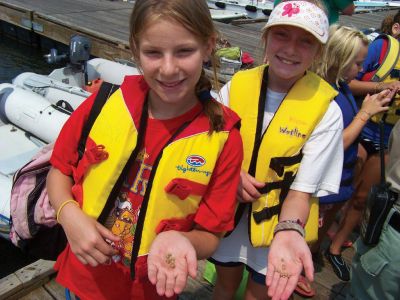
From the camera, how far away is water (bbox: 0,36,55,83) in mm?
10156

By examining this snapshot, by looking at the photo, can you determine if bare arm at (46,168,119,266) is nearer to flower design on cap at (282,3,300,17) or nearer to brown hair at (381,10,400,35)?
flower design on cap at (282,3,300,17)

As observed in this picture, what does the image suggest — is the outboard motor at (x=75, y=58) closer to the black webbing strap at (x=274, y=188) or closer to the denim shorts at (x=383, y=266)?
the black webbing strap at (x=274, y=188)

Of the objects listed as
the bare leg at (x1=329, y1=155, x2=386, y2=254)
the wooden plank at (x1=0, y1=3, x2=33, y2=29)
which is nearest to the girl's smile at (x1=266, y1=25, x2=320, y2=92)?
the bare leg at (x1=329, y1=155, x2=386, y2=254)

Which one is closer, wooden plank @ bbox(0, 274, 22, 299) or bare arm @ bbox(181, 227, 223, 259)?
bare arm @ bbox(181, 227, 223, 259)

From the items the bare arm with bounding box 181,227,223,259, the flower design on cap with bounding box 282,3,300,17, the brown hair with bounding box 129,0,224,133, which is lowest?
the bare arm with bounding box 181,227,223,259

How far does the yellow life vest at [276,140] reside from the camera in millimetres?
1438

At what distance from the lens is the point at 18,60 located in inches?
433

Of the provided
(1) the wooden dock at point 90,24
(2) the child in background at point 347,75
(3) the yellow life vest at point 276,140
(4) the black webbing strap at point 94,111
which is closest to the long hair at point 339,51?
(2) the child in background at point 347,75

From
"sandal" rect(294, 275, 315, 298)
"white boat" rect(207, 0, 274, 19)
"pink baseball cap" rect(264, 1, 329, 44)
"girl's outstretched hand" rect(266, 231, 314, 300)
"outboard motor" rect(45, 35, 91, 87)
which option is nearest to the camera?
"girl's outstretched hand" rect(266, 231, 314, 300)

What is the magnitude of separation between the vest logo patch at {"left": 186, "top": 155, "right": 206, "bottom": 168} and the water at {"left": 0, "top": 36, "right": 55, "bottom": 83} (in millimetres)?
9716

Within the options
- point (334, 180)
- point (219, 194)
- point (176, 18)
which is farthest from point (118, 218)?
point (334, 180)

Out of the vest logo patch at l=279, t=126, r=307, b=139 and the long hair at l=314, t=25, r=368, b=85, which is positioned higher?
the long hair at l=314, t=25, r=368, b=85

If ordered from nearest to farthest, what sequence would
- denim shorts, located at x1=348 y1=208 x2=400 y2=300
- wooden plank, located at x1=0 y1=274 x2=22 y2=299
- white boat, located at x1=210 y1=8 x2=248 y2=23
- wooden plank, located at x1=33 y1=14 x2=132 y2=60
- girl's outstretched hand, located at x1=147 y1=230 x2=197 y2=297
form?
girl's outstretched hand, located at x1=147 y1=230 x2=197 y2=297
denim shorts, located at x1=348 y1=208 x2=400 y2=300
wooden plank, located at x1=0 y1=274 x2=22 y2=299
wooden plank, located at x1=33 y1=14 x2=132 y2=60
white boat, located at x1=210 y1=8 x2=248 y2=23

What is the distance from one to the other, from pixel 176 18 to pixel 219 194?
0.57 metres
